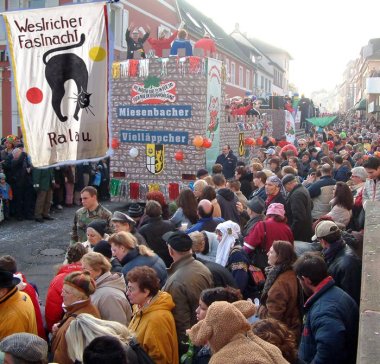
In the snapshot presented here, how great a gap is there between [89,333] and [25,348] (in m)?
0.56

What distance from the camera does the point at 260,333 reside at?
320 cm

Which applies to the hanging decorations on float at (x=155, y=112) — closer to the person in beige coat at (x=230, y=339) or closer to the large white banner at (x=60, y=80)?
the large white banner at (x=60, y=80)

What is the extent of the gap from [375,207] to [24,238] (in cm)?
751

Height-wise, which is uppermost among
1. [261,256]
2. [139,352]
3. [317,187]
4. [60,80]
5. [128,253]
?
[60,80]

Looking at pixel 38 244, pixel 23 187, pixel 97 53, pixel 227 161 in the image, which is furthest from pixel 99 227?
pixel 227 161

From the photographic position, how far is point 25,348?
3.12 m

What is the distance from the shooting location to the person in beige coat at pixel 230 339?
2826 mm

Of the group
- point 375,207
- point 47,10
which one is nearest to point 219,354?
point 47,10

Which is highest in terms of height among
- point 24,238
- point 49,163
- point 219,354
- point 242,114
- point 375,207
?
point 242,114

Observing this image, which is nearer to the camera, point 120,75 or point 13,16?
point 13,16

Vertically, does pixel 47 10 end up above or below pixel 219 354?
above

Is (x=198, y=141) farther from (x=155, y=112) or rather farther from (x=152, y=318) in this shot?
(x=152, y=318)

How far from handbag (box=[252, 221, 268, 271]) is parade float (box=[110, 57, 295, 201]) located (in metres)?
7.25

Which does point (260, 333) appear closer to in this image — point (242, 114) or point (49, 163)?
point (49, 163)
